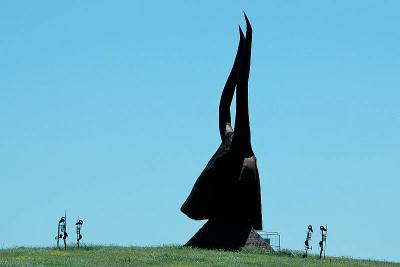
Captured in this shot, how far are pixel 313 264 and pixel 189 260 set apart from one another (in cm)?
503

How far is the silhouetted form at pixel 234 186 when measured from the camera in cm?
4194

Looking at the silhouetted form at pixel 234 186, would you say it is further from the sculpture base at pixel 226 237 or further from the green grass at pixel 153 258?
the green grass at pixel 153 258

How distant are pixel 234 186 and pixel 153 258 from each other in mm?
8037

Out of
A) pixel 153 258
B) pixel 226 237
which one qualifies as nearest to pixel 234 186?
pixel 226 237

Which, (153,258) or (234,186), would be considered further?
(234,186)

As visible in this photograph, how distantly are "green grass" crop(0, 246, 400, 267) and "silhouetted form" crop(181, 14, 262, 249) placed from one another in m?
2.10

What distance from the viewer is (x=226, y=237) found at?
1638 inches

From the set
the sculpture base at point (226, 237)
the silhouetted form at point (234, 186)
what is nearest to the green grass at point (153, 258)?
the sculpture base at point (226, 237)

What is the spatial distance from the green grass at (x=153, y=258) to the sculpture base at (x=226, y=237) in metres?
1.00

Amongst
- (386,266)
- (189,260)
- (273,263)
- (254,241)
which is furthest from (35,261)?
(386,266)

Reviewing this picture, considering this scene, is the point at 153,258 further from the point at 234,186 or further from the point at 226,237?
the point at 234,186

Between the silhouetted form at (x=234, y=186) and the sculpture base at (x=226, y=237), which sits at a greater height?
the silhouetted form at (x=234, y=186)

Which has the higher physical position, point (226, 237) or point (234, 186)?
point (234, 186)

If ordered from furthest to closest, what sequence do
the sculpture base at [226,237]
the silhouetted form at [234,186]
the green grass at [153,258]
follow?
the silhouetted form at [234,186]
the sculpture base at [226,237]
the green grass at [153,258]
